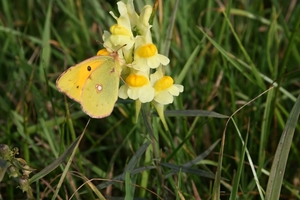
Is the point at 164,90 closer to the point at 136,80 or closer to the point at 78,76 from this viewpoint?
the point at 136,80

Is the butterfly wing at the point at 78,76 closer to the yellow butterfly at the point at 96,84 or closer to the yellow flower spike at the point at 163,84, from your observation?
the yellow butterfly at the point at 96,84

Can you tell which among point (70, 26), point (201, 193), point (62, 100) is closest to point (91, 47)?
point (70, 26)

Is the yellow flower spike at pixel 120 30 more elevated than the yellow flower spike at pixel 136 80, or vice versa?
the yellow flower spike at pixel 120 30

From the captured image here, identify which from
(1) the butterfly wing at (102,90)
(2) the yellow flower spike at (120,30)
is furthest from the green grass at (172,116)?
(2) the yellow flower spike at (120,30)

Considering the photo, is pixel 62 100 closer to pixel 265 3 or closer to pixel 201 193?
pixel 201 193

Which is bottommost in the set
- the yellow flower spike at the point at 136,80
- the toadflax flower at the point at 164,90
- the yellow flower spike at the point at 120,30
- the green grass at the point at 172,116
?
the green grass at the point at 172,116

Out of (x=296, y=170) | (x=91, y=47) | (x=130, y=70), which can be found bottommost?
(x=296, y=170)

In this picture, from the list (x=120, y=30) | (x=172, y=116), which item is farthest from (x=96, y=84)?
(x=172, y=116)

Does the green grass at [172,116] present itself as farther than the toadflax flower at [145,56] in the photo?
Yes
